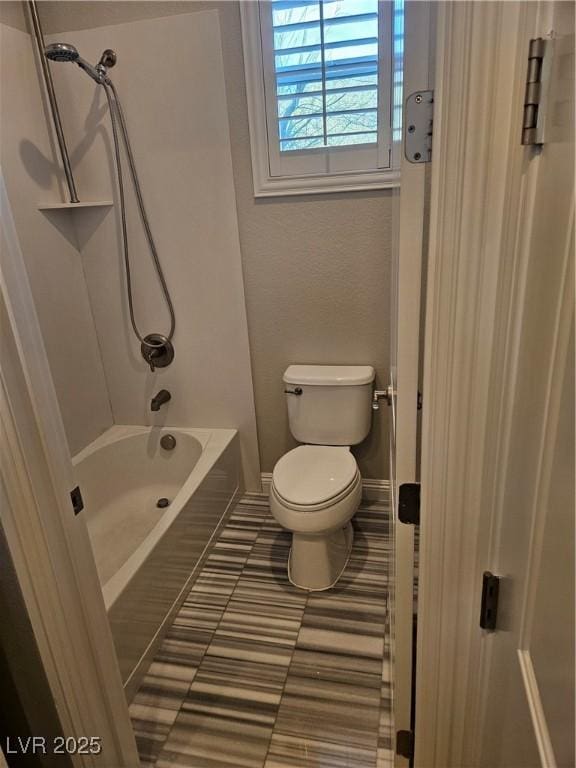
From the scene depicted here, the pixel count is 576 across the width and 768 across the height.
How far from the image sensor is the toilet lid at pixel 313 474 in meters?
1.89

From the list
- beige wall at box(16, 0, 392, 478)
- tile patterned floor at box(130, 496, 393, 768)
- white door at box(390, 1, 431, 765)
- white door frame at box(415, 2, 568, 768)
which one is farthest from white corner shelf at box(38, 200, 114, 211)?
white door frame at box(415, 2, 568, 768)

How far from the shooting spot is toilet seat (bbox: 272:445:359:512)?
187cm

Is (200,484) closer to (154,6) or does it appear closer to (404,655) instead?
(404,655)

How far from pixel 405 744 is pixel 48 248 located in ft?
7.11

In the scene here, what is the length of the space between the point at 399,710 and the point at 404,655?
0.20m

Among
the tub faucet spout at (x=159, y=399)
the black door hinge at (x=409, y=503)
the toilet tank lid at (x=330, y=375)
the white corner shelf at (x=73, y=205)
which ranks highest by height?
the white corner shelf at (x=73, y=205)

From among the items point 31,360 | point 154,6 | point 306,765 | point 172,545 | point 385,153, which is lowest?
point 306,765

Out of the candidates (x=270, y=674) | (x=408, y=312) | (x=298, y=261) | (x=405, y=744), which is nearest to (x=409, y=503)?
(x=408, y=312)

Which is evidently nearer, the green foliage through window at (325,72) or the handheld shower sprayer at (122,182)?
the handheld shower sprayer at (122,182)

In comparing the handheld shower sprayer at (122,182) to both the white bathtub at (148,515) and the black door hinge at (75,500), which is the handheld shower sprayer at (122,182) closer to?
the white bathtub at (148,515)

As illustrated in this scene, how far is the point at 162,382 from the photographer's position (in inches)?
99.3

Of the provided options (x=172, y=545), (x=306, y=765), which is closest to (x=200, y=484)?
(x=172, y=545)

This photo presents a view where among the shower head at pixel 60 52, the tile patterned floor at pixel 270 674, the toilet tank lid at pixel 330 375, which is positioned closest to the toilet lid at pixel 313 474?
the toilet tank lid at pixel 330 375

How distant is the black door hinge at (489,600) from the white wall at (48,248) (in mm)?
1969
